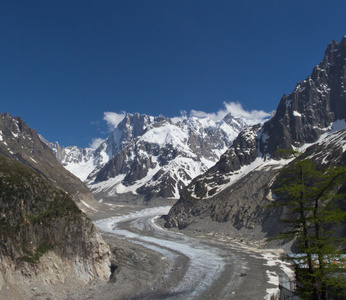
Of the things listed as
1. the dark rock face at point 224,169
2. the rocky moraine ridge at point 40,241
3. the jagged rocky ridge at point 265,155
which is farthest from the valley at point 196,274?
the dark rock face at point 224,169

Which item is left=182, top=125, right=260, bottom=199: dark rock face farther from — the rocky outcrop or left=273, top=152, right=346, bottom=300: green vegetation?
left=273, top=152, right=346, bottom=300: green vegetation

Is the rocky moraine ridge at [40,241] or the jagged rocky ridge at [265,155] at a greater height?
the jagged rocky ridge at [265,155]

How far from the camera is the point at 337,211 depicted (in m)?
18.3

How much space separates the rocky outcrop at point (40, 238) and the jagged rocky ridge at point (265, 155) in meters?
68.1

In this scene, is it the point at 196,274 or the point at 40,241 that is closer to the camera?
the point at 40,241

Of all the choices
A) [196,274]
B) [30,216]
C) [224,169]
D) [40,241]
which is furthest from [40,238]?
[224,169]

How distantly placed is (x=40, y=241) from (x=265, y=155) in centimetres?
15360

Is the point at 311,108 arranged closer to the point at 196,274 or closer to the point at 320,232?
the point at 196,274

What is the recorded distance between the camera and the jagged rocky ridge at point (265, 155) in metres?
116

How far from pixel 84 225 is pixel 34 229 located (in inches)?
318

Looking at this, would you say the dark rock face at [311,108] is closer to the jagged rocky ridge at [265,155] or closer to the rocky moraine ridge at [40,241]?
the jagged rocky ridge at [265,155]

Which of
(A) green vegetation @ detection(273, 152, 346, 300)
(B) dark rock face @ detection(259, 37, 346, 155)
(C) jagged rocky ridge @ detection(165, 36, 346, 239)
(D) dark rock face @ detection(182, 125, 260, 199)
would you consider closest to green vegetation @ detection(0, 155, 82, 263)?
(A) green vegetation @ detection(273, 152, 346, 300)

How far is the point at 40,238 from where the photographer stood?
44.8 m

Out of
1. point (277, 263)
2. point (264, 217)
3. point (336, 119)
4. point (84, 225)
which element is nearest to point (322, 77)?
point (336, 119)
